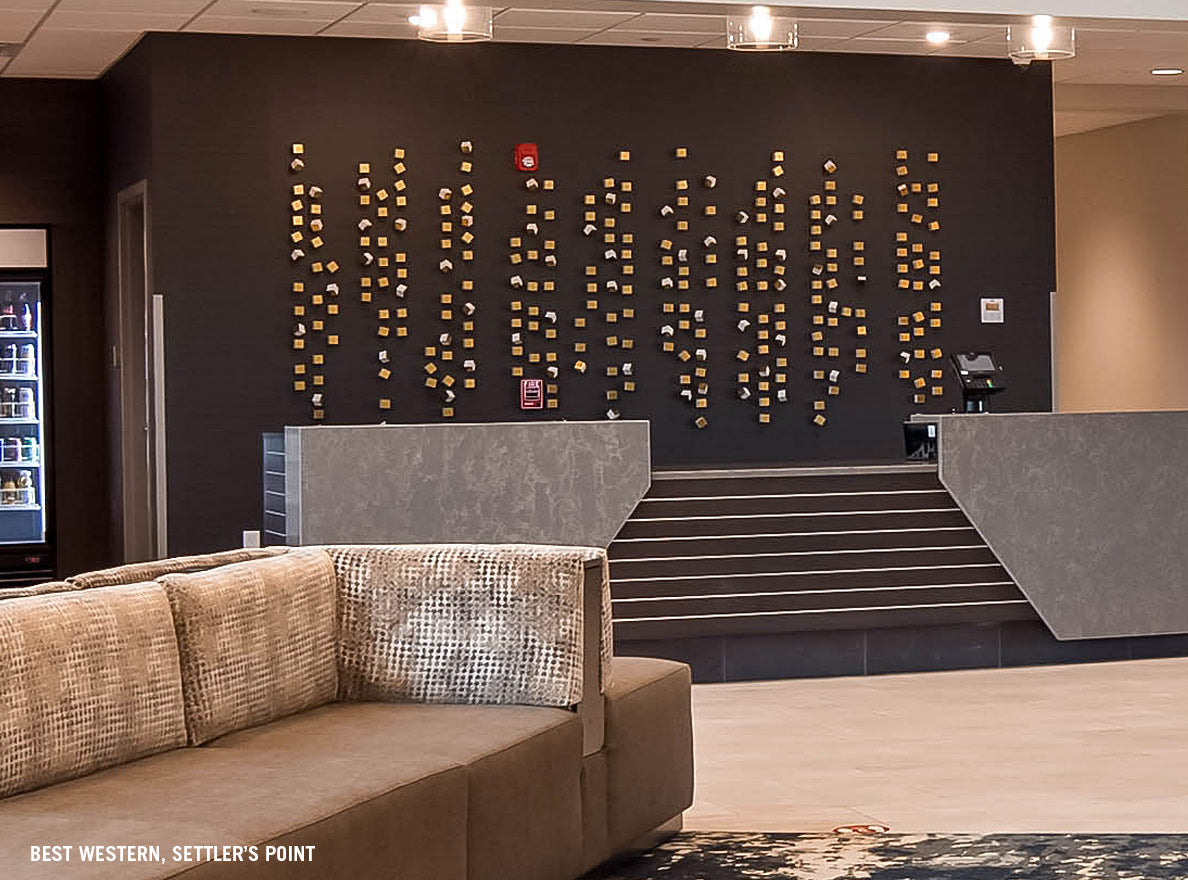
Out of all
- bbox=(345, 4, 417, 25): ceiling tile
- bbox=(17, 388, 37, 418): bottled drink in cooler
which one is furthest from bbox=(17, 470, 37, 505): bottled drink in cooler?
bbox=(345, 4, 417, 25): ceiling tile

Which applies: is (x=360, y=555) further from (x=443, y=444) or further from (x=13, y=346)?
(x=13, y=346)

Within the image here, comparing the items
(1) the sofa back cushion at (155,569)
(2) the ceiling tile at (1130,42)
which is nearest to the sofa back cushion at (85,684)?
(1) the sofa back cushion at (155,569)

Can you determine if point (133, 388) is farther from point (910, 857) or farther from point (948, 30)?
point (910, 857)

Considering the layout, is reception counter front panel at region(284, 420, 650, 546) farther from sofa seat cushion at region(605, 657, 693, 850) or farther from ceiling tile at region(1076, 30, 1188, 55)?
ceiling tile at region(1076, 30, 1188, 55)

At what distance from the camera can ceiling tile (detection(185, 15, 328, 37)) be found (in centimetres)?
922

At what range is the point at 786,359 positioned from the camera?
1052 cm

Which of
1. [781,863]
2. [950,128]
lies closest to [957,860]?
[781,863]

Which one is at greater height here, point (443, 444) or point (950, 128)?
point (950, 128)

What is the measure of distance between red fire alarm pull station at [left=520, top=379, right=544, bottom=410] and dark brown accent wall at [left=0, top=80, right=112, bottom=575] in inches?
115

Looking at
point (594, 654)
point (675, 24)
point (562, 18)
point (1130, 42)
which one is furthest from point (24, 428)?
point (594, 654)

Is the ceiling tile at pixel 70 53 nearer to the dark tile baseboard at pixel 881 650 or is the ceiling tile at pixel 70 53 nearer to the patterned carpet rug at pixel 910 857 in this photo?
the dark tile baseboard at pixel 881 650

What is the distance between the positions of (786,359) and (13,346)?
4.73m

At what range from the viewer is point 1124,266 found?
13.9 m

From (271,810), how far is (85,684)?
1.65 feet
